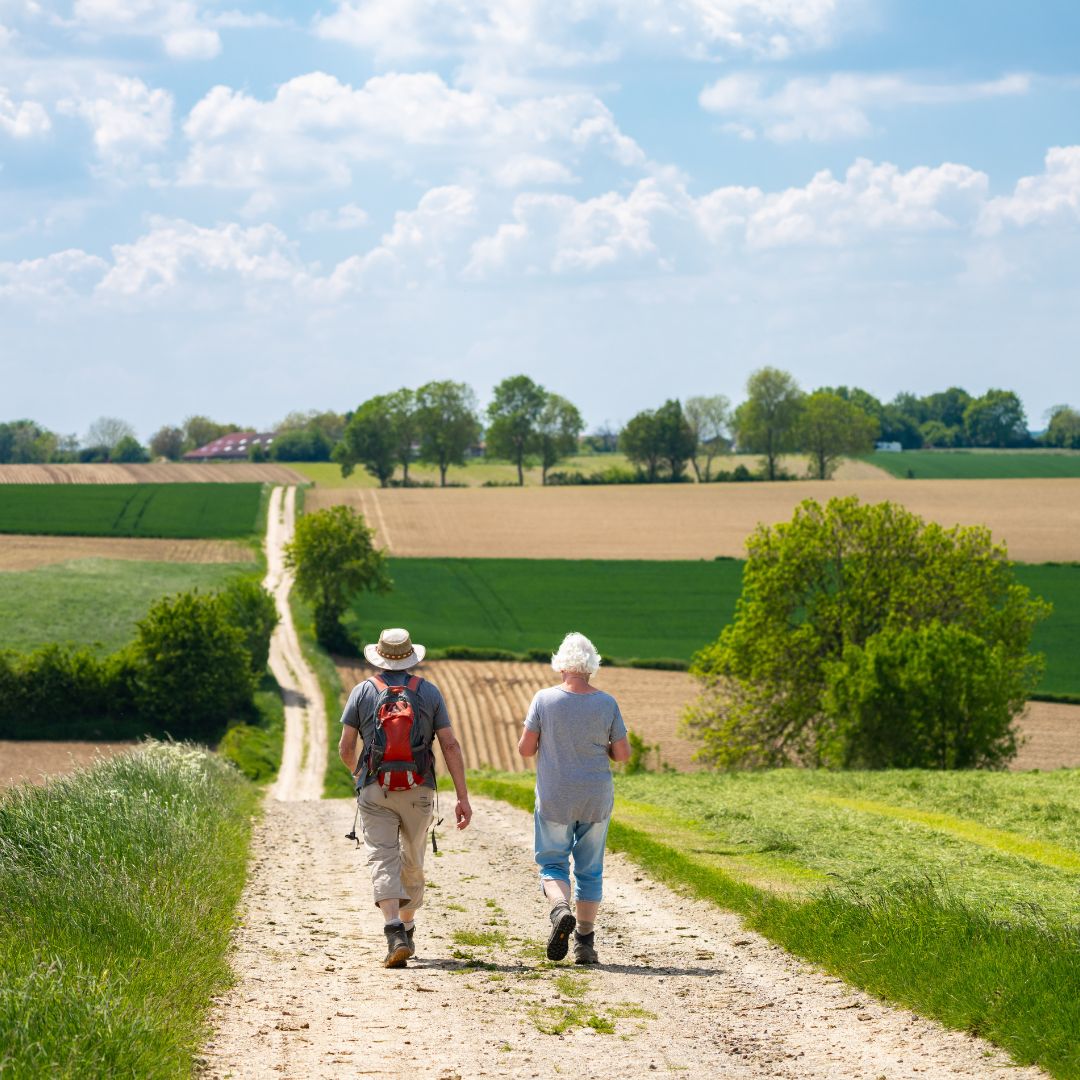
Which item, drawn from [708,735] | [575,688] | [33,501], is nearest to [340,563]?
Result: [708,735]

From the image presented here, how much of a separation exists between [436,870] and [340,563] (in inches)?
2592

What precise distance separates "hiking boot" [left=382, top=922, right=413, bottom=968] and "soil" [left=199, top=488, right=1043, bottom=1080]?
4.1 inches

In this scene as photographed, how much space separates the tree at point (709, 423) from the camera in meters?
164

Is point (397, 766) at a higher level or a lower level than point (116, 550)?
higher

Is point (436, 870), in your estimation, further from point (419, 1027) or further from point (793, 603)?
point (793, 603)

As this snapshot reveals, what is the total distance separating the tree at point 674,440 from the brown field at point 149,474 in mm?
40751

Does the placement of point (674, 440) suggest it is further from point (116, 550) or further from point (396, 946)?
point (396, 946)

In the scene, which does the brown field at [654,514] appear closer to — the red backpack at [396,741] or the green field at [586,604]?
the green field at [586,604]

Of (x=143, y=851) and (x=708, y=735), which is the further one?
(x=708, y=735)

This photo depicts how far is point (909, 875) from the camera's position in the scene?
13.5m

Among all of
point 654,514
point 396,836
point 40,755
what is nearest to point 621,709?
point 40,755

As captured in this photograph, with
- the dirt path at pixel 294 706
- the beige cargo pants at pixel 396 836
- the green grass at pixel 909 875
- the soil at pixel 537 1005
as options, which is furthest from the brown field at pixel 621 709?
the beige cargo pants at pixel 396 836

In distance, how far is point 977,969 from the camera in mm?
8867

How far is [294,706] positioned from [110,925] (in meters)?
56.3
